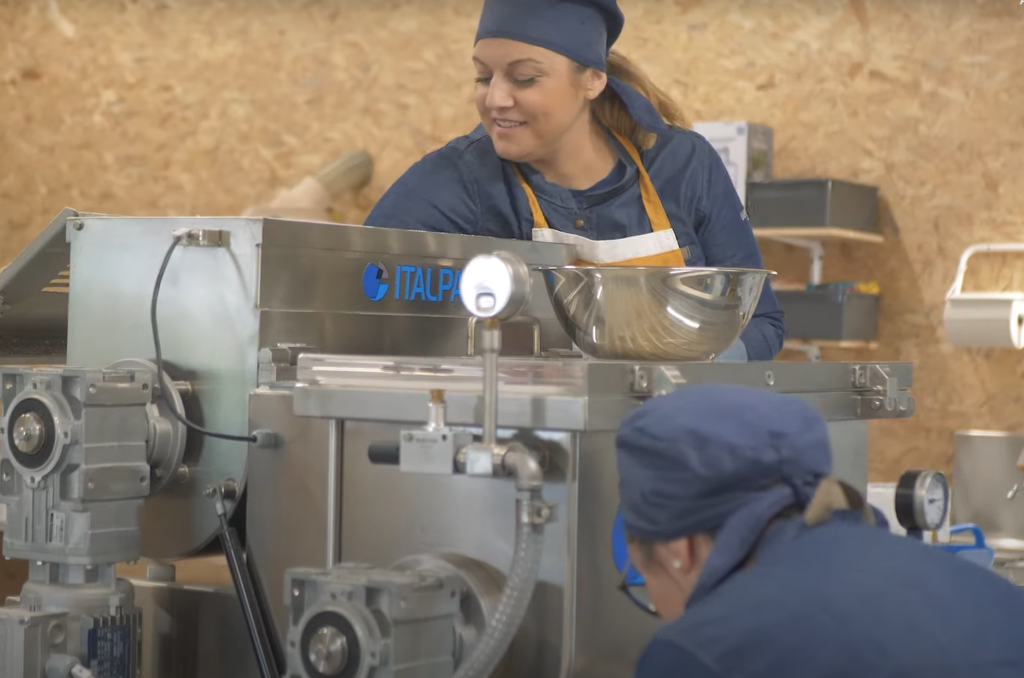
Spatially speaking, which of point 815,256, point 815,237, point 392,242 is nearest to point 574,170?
point 392,242

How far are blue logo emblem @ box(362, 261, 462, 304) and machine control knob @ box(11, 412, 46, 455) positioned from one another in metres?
0.42

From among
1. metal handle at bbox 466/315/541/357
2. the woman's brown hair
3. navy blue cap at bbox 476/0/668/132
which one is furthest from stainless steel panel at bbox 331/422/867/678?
the woman's brown hair

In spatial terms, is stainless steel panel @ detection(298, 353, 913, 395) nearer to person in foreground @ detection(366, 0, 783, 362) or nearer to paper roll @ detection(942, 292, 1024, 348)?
person in foreground @ detection(366, 0, 783, 362)

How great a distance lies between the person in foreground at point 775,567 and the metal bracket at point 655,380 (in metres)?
0.15

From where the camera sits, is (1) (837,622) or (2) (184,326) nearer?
(1) (837,622)

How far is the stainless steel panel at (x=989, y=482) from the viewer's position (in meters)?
3.50

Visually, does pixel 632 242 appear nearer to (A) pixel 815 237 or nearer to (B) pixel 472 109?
(A) pixel 815 237

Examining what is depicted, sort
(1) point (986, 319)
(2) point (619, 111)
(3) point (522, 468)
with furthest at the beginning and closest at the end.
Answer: (1) point (986, 319), (2) point (619, 111), (3) point (522, 468)

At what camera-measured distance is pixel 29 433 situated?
4.72ft

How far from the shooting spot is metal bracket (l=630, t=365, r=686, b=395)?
1.35m

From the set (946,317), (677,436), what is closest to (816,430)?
(677,436)

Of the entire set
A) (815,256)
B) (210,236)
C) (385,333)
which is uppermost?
(815,256)

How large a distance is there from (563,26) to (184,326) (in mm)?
714

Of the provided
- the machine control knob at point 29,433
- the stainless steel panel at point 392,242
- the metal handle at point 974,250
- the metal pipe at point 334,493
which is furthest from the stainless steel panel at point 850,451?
the metal handle at point 974,250
